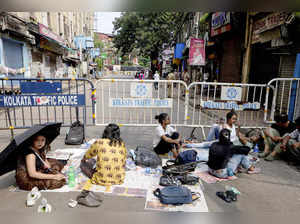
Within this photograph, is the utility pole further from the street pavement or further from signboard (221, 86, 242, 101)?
the street pavement

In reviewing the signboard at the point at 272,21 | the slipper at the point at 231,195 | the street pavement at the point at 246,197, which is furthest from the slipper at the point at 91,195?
the signboard at the point at 272,21

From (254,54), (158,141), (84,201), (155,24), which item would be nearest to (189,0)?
(84,201)

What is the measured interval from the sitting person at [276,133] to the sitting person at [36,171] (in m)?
4.34

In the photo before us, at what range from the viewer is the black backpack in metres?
5.76

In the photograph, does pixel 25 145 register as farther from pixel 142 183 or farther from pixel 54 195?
pixel 142 183

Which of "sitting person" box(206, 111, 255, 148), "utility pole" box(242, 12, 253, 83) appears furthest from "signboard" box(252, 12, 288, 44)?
"sitting person" box(206, 111, 255, 148)

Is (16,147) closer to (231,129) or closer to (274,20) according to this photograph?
(231,129)

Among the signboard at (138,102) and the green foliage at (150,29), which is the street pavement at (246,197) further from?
the green foliage at (150,29)

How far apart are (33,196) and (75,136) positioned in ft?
8.56

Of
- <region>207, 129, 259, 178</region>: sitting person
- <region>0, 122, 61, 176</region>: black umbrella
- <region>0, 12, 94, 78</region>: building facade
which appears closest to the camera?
<region>0, 122, 61, 176</region>: black umbrella

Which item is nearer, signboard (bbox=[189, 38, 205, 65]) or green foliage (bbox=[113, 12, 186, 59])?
signboard (bbox=[189, 38, 205, 65])

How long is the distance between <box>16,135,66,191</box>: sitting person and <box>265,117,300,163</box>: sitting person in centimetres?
438

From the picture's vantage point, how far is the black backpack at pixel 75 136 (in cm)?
576

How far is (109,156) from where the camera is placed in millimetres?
3516
